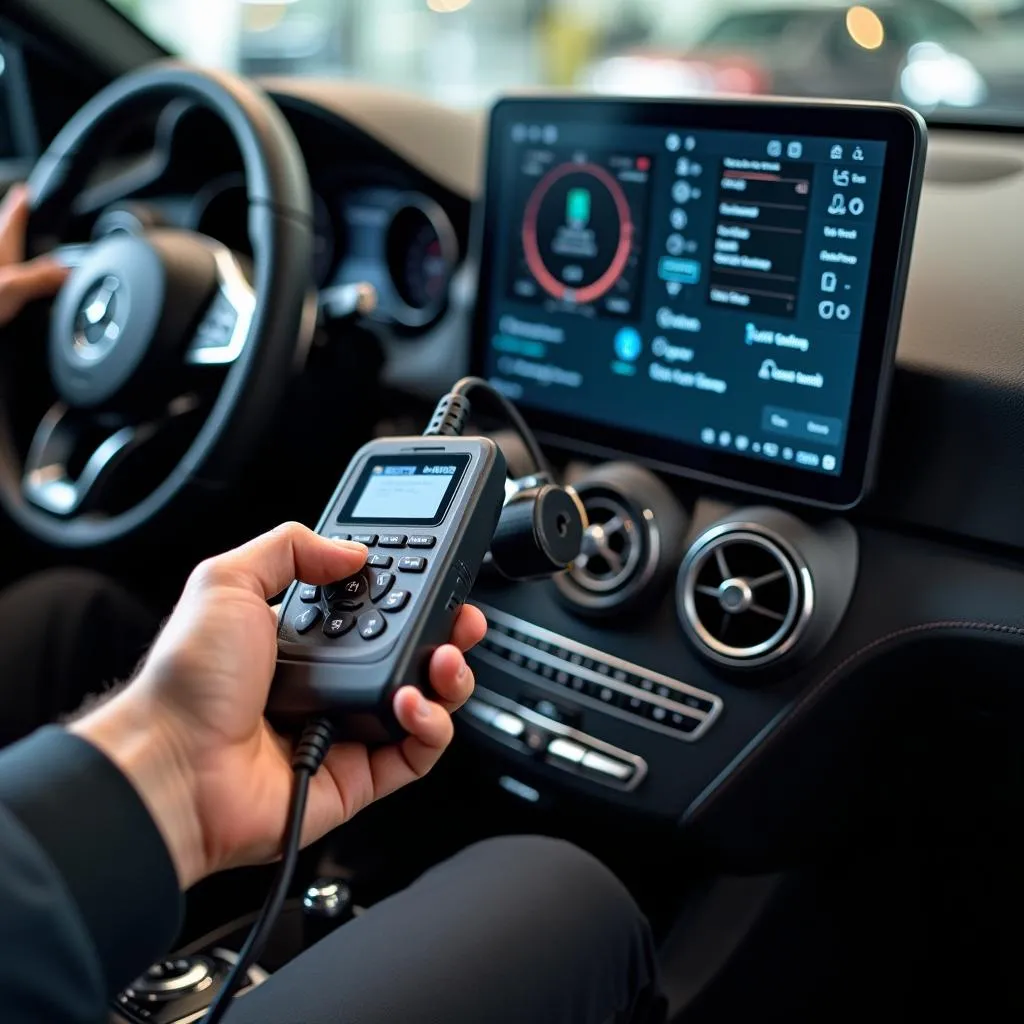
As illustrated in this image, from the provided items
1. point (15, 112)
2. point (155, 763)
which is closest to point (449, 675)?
point (155, 763)

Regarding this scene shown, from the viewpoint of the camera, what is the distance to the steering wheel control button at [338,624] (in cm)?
72

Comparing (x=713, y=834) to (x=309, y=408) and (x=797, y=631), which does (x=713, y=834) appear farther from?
(x=309, y=408)

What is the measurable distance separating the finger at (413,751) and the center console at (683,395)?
1.13 ft

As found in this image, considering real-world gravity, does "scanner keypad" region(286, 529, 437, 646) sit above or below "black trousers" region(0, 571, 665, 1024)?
above

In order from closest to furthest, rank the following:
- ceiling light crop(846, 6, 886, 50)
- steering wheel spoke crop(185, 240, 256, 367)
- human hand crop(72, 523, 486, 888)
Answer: human hand crop(72, 523, 486, 888) < steering wheel spoke crop(185, 240, 256, 367) < ceiling light crop(846, 6, 886, 50)

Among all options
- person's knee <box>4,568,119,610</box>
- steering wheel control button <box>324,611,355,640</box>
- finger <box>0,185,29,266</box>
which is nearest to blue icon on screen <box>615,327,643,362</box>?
steering wheel control button <box>324,611,355,640</box>

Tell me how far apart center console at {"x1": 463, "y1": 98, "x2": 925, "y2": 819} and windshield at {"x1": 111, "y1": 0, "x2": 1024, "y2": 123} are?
0.08m

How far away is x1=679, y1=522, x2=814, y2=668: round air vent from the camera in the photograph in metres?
0.99

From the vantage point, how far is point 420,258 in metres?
1.52

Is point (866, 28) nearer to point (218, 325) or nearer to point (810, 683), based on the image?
point (218, 325)

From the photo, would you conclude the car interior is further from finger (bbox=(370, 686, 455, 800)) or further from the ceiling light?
the ceiling light

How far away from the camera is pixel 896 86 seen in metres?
1.71

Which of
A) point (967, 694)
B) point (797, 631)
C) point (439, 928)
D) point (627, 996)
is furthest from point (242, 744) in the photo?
point (967, 694)

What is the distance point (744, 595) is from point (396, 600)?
36 cm
